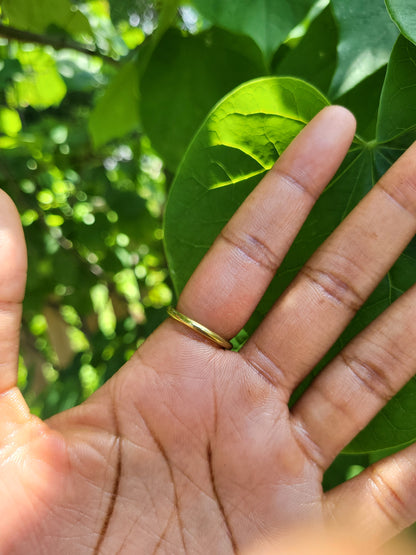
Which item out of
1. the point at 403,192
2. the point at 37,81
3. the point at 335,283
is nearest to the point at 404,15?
the point at 403,192

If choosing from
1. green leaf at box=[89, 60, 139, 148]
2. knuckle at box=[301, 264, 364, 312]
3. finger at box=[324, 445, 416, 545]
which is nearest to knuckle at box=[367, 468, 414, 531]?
finger at box=[324, 445, 416, 545]

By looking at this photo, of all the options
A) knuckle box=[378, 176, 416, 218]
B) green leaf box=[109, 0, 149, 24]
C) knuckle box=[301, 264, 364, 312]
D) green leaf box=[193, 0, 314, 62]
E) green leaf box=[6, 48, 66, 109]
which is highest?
green leaf box=[193, 0, 314, 62]

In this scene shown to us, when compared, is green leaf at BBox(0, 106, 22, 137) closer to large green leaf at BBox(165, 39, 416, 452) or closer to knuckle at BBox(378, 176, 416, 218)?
large green leaf at BBox(165, 39, 416, 452)

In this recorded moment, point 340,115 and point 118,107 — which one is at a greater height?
point 340,115

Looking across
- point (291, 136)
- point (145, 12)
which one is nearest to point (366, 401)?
point (291, 136)

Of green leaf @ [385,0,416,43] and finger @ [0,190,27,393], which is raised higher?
green leaf @ [385,0,416,43]

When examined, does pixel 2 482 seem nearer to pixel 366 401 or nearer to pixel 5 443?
pixel 5 443

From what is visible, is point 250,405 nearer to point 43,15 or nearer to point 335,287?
point 335,287
